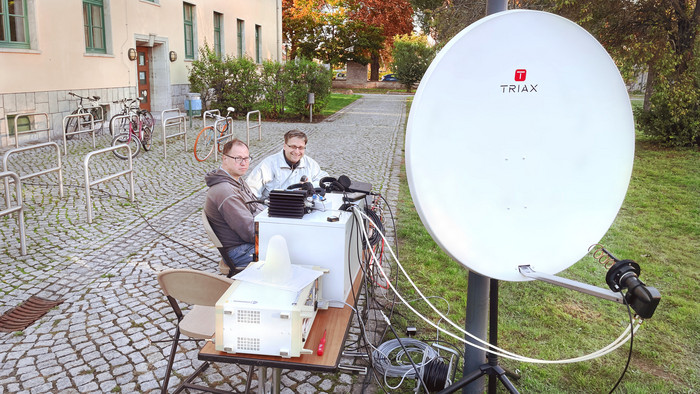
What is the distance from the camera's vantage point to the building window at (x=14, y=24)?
11.7 metres

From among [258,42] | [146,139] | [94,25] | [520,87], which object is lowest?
[146,139]

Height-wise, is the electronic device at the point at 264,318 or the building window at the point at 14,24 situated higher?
the building window at the point at 14,24

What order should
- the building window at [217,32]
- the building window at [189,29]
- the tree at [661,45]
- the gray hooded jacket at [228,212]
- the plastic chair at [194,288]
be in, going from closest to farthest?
the plastic chair at [194,288] → the gray hooded jacket at [228,212] → the tree at [661,45] → the building window at [189,29] → the building window at [217,32]

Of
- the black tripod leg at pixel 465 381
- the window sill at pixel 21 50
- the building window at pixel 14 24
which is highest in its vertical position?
the building window at pixel 14 24

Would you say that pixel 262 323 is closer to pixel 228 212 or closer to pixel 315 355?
pixel 315 355

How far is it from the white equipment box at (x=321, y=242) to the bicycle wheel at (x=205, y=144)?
8.92m

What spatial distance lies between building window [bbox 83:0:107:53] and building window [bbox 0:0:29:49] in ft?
7.34

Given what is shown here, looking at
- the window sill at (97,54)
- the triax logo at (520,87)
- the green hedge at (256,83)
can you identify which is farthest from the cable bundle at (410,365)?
the green hedge at (256,83)

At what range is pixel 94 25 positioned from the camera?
1484cm

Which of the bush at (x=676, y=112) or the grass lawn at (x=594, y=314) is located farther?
the bush at (x=676, y=112)

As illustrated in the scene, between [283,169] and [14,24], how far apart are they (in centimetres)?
993

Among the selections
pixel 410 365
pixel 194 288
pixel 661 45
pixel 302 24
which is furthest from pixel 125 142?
pixel 302 24

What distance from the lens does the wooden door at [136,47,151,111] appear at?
17969 millimetres

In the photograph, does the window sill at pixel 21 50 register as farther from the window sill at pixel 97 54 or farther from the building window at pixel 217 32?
the building window at pixel 217 32
